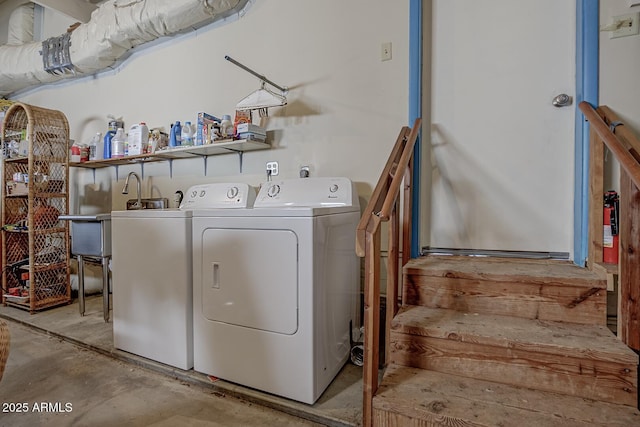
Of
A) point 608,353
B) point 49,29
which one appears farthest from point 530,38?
point 49,29

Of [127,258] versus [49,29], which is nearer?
[127,258]

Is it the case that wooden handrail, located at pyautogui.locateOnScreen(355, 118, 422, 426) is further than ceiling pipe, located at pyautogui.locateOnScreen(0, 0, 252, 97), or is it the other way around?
ceiling pipe, located at pyautogui.locateOnScreen(0, 0, 252, 97)

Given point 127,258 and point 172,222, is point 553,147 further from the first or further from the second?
point 127,258

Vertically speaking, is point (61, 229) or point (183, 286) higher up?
point (61, 229)

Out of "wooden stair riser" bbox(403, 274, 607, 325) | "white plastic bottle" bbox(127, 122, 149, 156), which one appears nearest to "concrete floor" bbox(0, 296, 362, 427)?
"wooden stair riser" bbox(403, 274, 607, 325)

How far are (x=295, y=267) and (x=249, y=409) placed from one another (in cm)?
73

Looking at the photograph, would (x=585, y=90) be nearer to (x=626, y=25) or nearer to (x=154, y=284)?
(x=626, y=25)

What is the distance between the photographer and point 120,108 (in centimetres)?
335

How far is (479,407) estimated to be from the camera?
3.62ft

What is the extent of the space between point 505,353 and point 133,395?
1.78m

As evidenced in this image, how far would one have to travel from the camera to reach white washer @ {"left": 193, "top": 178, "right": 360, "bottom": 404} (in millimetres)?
1470

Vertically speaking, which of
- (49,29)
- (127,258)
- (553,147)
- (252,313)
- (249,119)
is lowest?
(252,313)

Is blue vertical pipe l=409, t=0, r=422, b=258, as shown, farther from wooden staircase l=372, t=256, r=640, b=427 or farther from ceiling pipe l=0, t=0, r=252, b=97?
ceiling pipe l=0, t=0, r=252, b=97

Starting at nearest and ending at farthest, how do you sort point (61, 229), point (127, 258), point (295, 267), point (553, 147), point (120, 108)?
point (295, 267) < point (553, 147) < point (127, 258) < point (61, 229) < point (120, 108)
